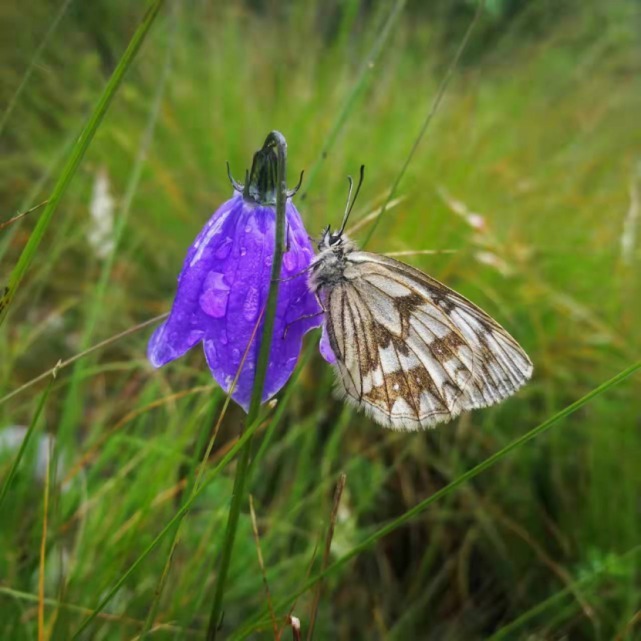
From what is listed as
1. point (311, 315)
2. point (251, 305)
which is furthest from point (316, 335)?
point (251, 305)

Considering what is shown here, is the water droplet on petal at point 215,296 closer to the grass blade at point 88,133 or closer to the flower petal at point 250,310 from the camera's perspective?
the flower petal at point 250,310

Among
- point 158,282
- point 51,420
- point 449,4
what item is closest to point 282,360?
point 51,420

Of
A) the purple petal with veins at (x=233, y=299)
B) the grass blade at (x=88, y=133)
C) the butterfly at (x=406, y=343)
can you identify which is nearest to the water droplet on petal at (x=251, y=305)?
the purple petal with veins at (x=233, y=299)

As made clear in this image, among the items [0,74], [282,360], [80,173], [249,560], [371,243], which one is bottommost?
→ [249,560]

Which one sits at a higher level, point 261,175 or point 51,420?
point 51,420

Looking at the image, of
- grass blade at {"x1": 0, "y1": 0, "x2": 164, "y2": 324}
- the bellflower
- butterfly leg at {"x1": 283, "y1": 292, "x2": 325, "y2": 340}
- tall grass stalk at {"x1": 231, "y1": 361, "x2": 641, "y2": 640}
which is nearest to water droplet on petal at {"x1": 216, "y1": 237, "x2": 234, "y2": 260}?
the bellflower

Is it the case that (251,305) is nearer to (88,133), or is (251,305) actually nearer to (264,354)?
(264,354)

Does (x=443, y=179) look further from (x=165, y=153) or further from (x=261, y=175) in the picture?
(x=261, y=175)
